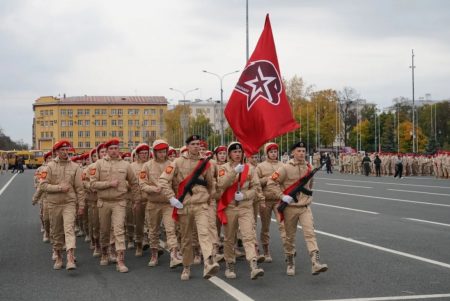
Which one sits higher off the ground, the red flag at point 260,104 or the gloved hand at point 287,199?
the red flag at point 260,104

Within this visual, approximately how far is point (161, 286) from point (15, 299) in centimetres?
175

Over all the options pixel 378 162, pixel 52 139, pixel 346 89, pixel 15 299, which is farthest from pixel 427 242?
pixel 52 139

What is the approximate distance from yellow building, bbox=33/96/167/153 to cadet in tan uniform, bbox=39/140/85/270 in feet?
485

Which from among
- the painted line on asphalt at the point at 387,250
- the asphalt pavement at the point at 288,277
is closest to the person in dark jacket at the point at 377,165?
the asphalt pavement at the point at 288,277

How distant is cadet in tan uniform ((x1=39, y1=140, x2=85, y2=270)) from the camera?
9.95m

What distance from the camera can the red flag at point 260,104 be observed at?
9406 mm

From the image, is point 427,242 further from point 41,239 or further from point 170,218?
point 41,239

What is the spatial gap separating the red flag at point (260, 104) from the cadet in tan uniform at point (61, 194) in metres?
2.61

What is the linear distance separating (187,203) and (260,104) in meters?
1.81

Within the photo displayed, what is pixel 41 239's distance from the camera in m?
13.6

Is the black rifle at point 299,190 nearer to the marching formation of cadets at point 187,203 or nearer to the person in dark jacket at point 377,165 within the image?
the marching formation of cadets at point 187,203

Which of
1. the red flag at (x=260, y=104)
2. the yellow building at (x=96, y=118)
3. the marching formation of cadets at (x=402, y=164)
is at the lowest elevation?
the marching formation of cadets at (x=402, y=164)

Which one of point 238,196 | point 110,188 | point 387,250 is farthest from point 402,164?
point 238,196

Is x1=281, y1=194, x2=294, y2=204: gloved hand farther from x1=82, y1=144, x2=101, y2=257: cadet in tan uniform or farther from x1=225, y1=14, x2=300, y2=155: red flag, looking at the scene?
x1=82, y1=144, x2=101, y2=257: cadet in tan uniform
